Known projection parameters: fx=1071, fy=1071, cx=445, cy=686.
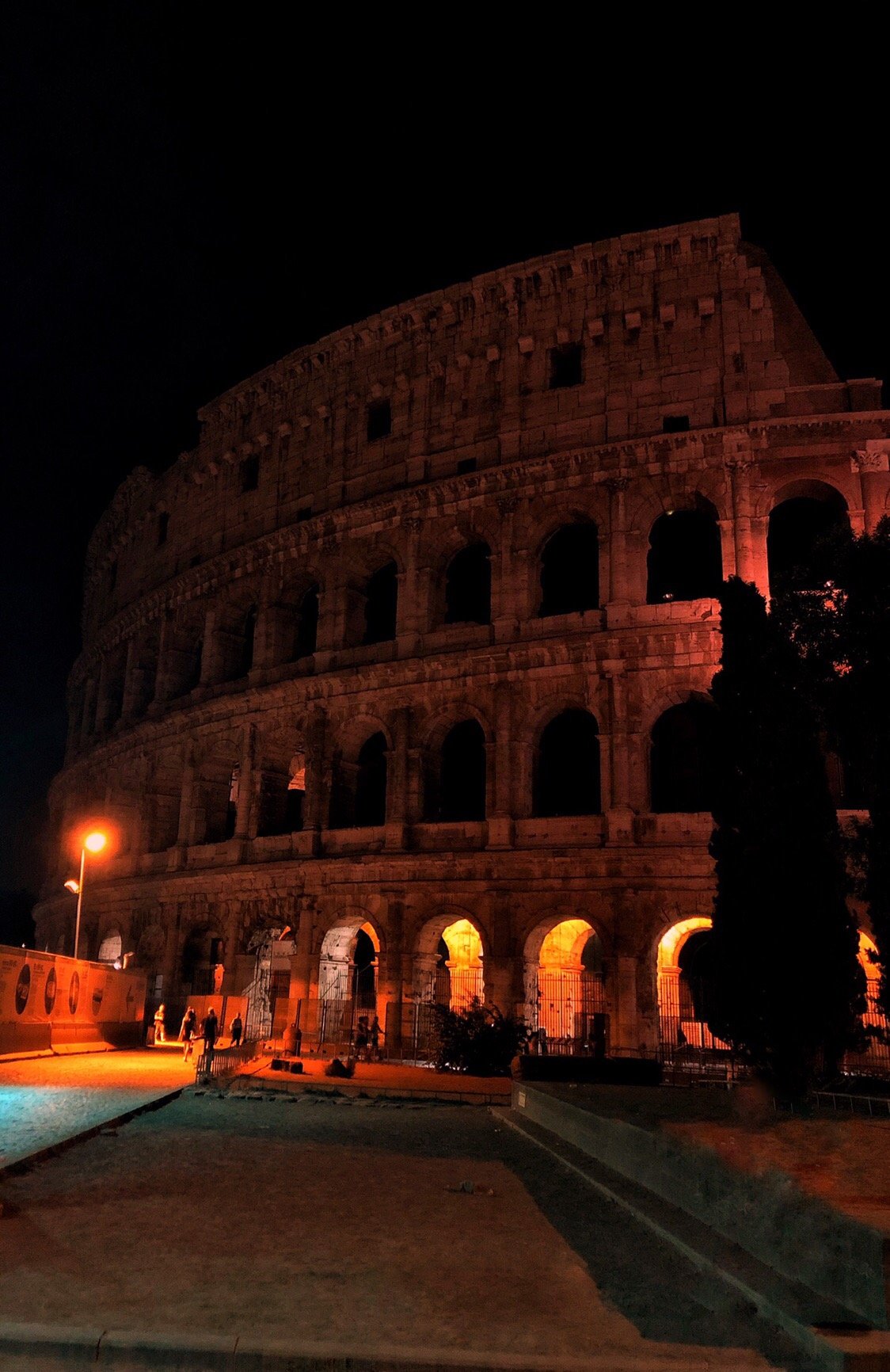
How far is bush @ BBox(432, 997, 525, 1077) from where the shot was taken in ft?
58.1

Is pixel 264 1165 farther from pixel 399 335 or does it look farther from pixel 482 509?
pixel 399 335

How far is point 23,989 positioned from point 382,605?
1343 cm

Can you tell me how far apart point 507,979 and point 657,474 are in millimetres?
10730

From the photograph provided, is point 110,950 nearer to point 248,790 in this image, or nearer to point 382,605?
point 248,790

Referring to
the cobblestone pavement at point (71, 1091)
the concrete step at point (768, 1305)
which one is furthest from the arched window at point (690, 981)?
the concrete step at point (768, 1305)

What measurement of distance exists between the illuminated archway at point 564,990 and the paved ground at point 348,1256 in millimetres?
10360

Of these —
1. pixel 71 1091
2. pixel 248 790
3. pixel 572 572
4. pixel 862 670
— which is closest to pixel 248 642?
pixel 248 790

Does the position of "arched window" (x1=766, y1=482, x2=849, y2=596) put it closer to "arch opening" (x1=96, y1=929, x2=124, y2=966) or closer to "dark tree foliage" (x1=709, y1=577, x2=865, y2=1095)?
"dark tree foliage" (x1=709, y1=577, x2=865, y2=1095)

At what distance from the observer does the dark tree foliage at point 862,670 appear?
12.8 metres

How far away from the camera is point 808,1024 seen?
13.1m

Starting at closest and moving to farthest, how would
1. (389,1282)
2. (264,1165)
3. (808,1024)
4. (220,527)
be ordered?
(389,1282), (264,1165), (808,1024), (220,527)

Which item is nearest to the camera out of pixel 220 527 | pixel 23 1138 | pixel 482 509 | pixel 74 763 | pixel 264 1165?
pixel 264 1165

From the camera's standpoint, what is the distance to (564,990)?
2344 cm

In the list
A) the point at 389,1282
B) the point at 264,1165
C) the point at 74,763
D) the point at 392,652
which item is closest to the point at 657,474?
the point at 392,652
